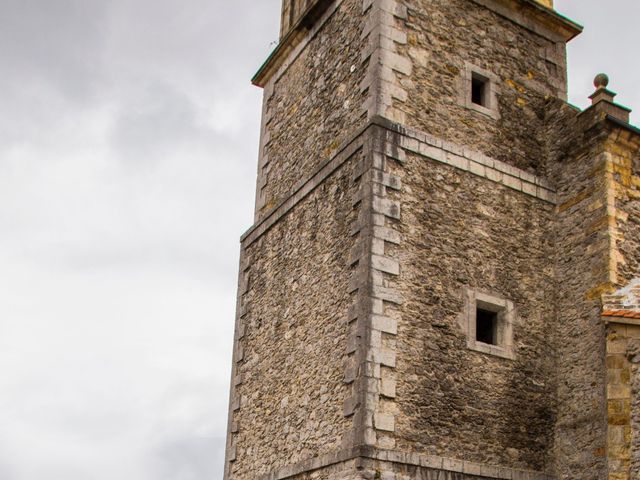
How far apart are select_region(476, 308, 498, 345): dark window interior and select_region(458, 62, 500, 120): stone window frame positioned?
8.64 feet

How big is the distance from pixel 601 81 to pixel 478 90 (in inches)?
61.4

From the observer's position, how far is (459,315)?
10828mm

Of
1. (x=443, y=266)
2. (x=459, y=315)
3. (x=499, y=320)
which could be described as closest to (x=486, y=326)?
(x=499, y=320)

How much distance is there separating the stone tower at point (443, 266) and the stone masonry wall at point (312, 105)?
0.04 meters

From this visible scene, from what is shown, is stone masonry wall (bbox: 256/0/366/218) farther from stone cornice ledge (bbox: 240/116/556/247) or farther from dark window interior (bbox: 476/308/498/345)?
dark window interior (bbox: 476/308/498/345)

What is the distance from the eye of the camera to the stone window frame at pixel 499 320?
35.5 ft

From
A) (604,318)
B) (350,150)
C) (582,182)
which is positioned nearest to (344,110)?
(350,150)

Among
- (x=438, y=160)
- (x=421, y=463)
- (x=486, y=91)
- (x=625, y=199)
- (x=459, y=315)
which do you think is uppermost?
(x=486, y=91)

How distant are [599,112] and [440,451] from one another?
4708 millimetres

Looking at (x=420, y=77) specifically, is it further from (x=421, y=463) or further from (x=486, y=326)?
(x=421, y=463)

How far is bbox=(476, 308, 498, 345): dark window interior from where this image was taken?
36.7 feet

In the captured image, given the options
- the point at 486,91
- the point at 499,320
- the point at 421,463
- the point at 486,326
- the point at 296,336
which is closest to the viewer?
the point at 421,463

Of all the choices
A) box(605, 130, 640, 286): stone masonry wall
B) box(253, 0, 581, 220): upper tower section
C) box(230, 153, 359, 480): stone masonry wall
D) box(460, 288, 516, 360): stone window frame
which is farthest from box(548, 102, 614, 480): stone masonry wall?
box(230, 153, 359, 480): stone masonry wall

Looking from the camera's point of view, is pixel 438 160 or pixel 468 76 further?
pixel 468 76
